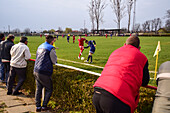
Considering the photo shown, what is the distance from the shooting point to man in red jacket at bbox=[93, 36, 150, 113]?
7.24ft

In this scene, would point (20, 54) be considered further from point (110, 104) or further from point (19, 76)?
point (110, 104)

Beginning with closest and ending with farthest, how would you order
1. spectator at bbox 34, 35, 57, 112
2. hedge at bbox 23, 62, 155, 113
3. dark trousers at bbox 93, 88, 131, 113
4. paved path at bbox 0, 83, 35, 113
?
1. dark trousers at bbox 93, 88, 131, 113
2. hedge at bbox 23, 62, 155, 113
3. spectator at bbox 34, 35, 57, 112
4. paved path at bbox 0, 83, 35, 113

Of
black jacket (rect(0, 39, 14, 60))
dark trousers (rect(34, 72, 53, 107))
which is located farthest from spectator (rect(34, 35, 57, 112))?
black jacket (rect(0, 39, 14, 60))

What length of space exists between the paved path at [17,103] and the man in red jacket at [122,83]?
2.86 metres

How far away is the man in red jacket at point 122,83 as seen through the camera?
2207mm

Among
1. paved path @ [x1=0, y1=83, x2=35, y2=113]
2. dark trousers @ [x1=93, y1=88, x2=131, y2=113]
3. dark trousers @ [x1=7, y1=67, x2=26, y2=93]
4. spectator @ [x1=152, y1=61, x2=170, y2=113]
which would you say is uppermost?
spectator @ [x1=152, y1=61, x2=170, y2=113]

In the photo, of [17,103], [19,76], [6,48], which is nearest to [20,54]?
[19,76]

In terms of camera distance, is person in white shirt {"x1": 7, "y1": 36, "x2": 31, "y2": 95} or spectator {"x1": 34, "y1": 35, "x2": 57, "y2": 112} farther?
person in white shirt {"x1": 7, "y1": 36, "x2": 31, "y2": 95}

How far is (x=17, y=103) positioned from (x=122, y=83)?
392cm

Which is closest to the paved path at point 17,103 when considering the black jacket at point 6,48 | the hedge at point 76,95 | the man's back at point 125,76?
the hedge at point 76,95

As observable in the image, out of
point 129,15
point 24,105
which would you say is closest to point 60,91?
point 24,105

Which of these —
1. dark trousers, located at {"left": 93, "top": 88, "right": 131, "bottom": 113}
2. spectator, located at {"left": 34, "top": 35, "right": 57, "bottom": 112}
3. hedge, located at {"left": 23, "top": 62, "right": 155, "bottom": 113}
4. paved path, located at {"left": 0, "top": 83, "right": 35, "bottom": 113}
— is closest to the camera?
dark trousers, located at {"left": 93, "top": 88, "right": 131, "bottom": 113}

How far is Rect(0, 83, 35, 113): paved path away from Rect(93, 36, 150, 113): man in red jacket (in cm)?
286

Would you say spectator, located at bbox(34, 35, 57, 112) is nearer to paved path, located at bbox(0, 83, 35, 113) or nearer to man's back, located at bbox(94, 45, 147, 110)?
paved path, located at bbox(0, 83, 35, 113)
